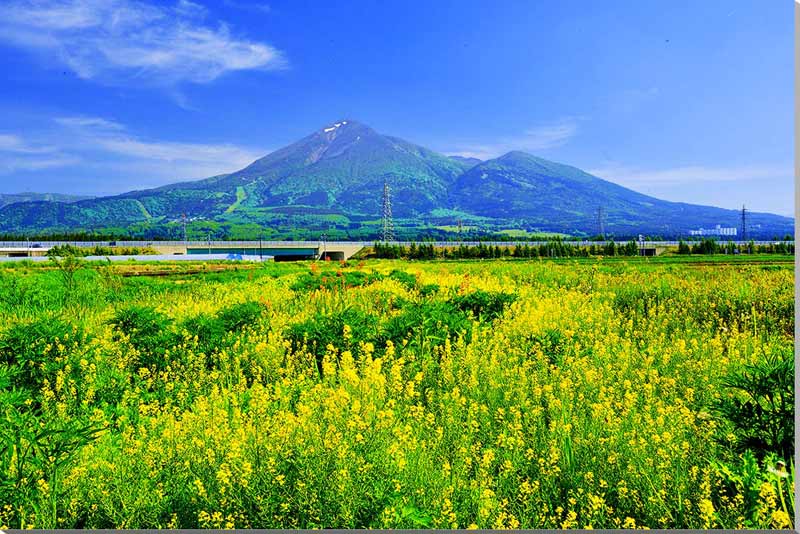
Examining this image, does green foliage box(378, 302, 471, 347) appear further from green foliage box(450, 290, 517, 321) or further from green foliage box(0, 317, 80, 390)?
green foliage box(0, 317, 80, 390)

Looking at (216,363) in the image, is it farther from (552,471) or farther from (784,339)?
(784,339)

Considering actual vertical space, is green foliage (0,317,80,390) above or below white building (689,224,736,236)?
below

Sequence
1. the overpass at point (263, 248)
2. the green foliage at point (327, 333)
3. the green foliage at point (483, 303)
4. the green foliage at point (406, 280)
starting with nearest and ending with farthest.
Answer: the green foliage at point (327, 333)
the green foliage at point (483, 303)
the green foliage at point (406, 280)
the overpass at point (263, 248)

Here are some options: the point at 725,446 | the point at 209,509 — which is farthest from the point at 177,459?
the point at 725,446

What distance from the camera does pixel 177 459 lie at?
3.02 m

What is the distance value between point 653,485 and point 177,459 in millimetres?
2754

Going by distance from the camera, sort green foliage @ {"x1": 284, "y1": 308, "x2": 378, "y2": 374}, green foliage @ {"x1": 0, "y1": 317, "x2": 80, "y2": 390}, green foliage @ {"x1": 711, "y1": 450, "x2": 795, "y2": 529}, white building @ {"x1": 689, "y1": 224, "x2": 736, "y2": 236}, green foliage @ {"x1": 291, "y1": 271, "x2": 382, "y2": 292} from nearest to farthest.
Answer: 1. green foliage @ {"x1": 711, "y1": 450, "x2": 795, "y2": 529}
2. green foliage @ {"x1": 0, "y1": 317, "x2": 80, "y2": 390}
3. green foliage @ {"x1": 284, "y1": 308, "x2": 378, "y2": 374}
4. green foliage @ {"x1": 291, "y1": 271, "x2": 382, "y2": 292}
5. white building @ {"x1": 689, "y1": 224, "x2": 736, "y2": 236}

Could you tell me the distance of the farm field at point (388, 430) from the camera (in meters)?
2.68

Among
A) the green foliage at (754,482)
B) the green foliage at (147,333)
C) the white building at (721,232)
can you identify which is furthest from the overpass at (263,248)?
the green foliage at (754,482)

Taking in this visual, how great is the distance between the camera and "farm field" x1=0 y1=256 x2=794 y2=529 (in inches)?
106

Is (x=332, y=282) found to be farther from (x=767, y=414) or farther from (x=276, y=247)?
(x=276, y=247)

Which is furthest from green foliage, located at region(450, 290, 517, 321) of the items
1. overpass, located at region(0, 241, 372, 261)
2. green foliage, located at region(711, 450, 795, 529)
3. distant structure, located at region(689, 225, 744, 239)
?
distant structure, located at region(689, 225, 744, 239)

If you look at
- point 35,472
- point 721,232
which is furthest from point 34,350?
point 721,232

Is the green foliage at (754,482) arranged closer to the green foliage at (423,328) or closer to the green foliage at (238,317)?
the green foliage at (423,328)
